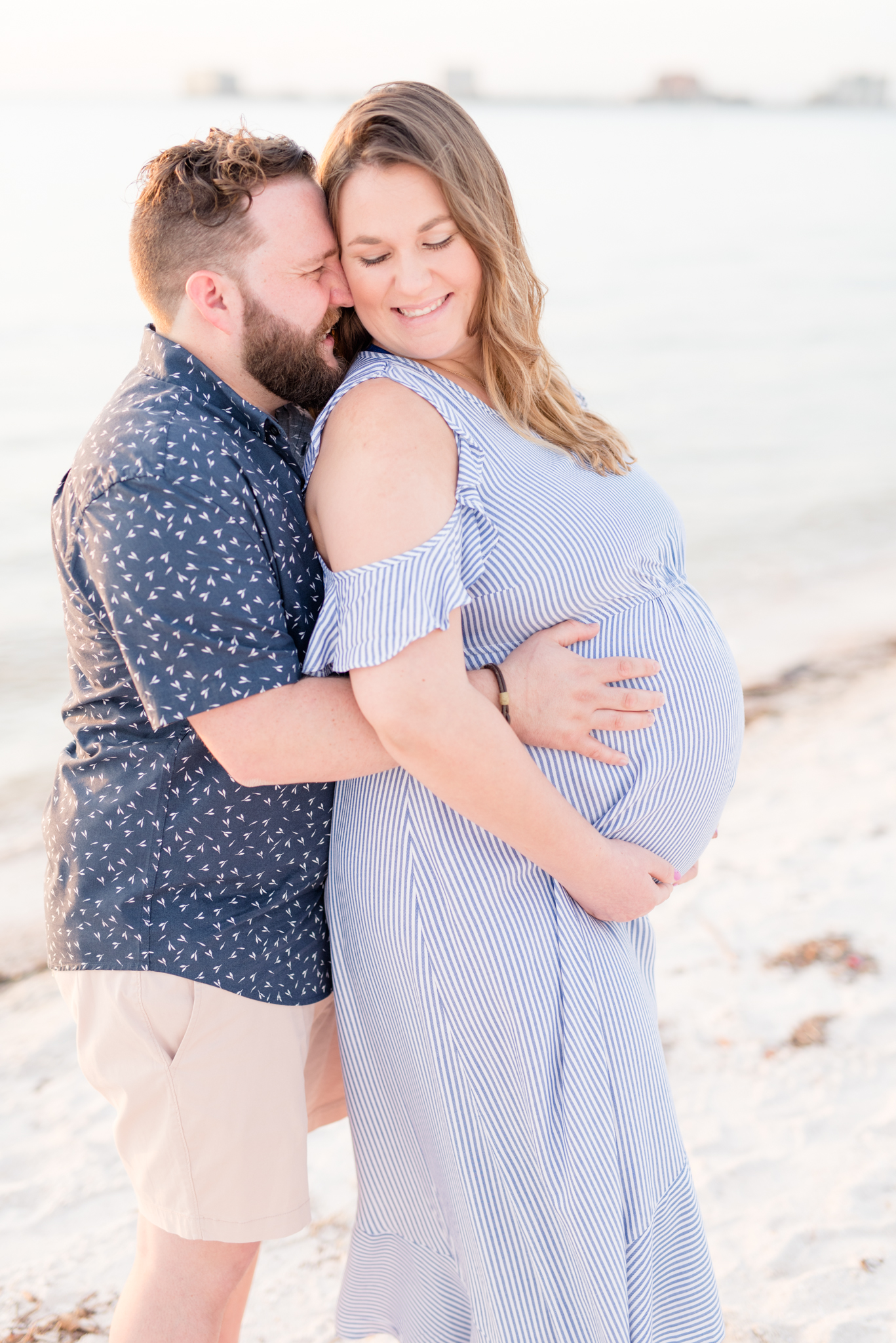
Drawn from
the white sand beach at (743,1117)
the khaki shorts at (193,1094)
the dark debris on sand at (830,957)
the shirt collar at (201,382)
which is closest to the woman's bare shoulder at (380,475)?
the shirt collar at (201,382)

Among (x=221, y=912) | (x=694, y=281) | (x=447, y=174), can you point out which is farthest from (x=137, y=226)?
(x=694, y=281)

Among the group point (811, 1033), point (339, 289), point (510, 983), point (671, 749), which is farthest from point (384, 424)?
point (811, 1033)

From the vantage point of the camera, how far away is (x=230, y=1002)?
165 centimetres

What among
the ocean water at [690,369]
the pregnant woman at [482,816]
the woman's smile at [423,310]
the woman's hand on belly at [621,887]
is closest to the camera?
the pregnant woman at [482,816]

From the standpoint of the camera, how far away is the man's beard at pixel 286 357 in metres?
1.69

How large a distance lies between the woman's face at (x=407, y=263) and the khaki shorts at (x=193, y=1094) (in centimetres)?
111

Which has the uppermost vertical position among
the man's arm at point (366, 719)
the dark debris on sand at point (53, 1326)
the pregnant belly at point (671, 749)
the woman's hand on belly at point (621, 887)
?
the man's arm at point (366, 719)

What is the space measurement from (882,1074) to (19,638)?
5811mm

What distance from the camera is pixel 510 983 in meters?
1.59

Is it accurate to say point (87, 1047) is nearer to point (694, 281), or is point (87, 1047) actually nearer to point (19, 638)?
point (19, 638)

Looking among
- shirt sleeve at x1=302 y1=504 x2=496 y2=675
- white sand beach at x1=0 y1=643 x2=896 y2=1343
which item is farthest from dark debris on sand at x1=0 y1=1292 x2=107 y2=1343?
shirt sleeve at x1=302 y1=504 x2=496 y2=675

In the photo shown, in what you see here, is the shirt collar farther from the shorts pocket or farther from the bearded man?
the shorts pocket

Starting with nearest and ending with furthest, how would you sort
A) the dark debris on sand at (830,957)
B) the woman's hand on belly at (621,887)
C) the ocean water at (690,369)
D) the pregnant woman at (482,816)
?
the pregnant woman at (482,816), the woman's hand on belly at (621,887), the dark debris on sand at (830,957), the ocean water at (690,369)

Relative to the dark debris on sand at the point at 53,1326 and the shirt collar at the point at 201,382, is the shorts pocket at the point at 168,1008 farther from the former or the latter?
the dark debris on sand at the point at 53,1326
